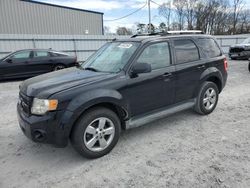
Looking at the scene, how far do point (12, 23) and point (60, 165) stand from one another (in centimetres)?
2324

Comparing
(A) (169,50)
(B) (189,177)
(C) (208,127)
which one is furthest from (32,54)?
(B) (189,177)

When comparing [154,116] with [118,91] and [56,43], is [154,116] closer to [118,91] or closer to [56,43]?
[118,91]

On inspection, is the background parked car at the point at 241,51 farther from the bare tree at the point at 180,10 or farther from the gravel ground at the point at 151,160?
the bare tree at the point at 180,10

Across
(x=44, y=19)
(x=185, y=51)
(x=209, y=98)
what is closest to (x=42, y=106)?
(x=185, y=51)

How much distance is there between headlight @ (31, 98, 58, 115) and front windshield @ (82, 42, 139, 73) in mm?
1156

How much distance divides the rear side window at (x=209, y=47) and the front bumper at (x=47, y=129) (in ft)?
11.3

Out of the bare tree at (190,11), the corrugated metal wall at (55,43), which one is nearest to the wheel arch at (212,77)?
the corrugated metal wall at (55,43)

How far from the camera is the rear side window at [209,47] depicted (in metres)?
4.84

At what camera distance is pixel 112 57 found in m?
4.04

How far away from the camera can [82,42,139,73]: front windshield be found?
147 inches

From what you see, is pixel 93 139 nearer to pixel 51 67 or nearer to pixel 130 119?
pixel 130 119

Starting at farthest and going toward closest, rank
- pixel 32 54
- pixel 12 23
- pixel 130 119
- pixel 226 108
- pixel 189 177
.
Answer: pixel 12 23
pixel 32 54
pixel 226 108
pixel 130 119
pixel 189 177

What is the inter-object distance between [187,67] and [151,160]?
206cm

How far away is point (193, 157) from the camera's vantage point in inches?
129
